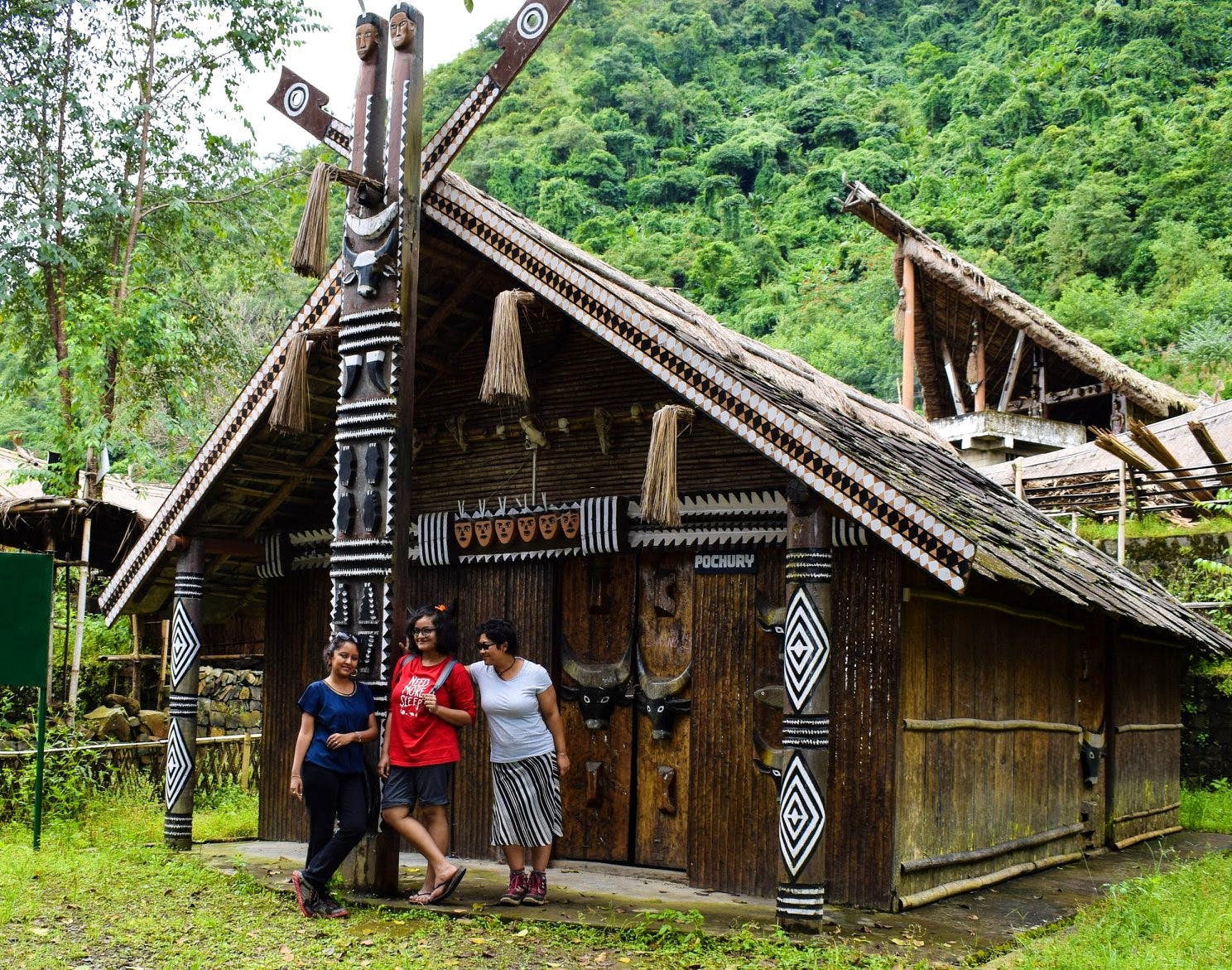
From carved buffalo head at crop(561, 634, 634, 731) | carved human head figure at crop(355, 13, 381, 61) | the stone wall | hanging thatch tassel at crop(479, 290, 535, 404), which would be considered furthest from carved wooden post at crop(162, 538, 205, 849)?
the stone wall

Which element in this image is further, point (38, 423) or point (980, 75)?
point (980, 75)

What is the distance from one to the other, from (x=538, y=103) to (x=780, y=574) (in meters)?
55.0

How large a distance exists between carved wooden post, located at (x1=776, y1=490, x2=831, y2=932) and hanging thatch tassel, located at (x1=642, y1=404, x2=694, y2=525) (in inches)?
28.0

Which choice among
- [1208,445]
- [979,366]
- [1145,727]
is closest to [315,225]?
[1145,727]

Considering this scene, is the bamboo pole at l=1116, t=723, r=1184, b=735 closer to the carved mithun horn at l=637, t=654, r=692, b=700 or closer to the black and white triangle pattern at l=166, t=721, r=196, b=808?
the carved mithun horn at l=637, t=654, r=692, b=700

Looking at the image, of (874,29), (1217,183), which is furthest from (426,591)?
(874,29)

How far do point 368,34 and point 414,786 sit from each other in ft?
16.7

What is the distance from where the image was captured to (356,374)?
324 inches

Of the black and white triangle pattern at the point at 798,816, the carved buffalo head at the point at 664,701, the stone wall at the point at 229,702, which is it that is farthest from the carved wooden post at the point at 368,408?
the stone wall at the point at 229,702

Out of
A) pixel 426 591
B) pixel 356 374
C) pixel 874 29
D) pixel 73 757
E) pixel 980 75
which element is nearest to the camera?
pixel 356 374

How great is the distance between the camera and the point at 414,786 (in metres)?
7.50

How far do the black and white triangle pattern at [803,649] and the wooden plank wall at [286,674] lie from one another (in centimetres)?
518

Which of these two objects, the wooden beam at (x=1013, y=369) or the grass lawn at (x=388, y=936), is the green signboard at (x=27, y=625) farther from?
the wooden beam at (x=1013, y=369)

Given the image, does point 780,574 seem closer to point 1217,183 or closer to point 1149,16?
point 1217,183
